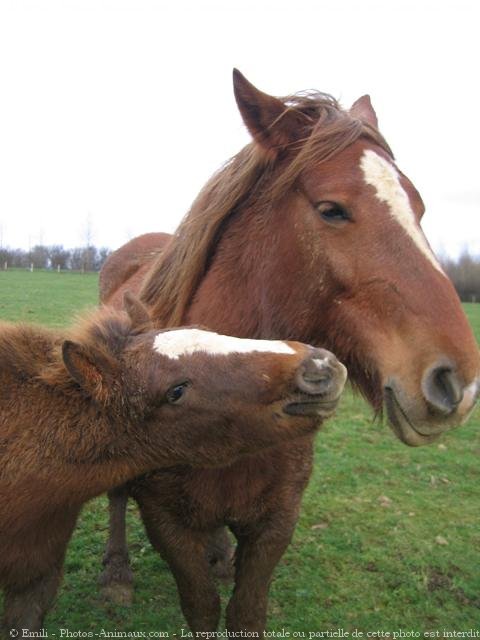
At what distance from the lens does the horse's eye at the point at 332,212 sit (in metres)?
2.59

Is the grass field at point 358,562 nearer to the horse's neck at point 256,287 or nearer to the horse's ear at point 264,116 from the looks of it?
the horse's neck at point 256,287

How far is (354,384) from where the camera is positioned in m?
2.91

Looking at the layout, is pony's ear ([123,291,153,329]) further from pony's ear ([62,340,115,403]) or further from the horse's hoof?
the horse's hoof

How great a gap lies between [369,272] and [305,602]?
3.37 meters

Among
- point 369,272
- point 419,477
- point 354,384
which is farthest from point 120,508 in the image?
point 419,477

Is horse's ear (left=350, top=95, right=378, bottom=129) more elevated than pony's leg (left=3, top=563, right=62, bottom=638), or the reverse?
horse's ear (left=350, top=95, right=378, bottom=129)

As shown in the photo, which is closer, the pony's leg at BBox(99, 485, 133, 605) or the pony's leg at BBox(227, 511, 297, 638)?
the pony's leg at BBox(227, 511, 297, 638)

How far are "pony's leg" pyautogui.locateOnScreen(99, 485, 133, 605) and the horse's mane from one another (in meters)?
1.95

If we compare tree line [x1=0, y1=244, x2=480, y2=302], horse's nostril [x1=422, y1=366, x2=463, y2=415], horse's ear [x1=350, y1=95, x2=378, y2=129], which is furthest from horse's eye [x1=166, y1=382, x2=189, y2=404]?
tree line [x1=0, y1=244, x2=480, y2=302]

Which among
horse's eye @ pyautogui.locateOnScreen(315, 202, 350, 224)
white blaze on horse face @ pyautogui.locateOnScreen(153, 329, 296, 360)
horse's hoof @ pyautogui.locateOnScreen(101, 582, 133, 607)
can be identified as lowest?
horse's hoof @ pyautogui.locateOnScreen(101, 582, 133, 607)

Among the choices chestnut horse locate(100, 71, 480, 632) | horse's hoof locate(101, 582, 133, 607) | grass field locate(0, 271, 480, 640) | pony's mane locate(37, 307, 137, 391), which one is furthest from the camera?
horse's hoof locate(101, 582, 133, 607)

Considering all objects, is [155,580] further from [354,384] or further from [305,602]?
[354,384]

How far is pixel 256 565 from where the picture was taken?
3285mm

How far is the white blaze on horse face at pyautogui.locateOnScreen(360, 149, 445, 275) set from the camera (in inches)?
99.1
